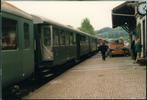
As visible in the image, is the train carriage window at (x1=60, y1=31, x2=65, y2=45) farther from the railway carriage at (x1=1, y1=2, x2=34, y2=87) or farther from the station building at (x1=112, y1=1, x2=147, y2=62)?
the railway carriage at (x1=1, y1=2, x2=34, y2=87)

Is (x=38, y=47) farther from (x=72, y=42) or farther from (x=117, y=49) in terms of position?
(x=117, y=49)

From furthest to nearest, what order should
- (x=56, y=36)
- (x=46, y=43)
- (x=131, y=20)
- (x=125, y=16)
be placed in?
1. (x=131, y=20)
2. (x=125, y=16)
3. (x=56, y=36)
4. (x=46, y=43)

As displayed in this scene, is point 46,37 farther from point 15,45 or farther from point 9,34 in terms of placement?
point 9,34

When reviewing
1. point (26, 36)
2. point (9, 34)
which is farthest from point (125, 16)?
point (9, 34)

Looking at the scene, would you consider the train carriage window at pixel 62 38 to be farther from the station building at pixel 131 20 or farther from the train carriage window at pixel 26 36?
the train carriage window at pixel 26 36

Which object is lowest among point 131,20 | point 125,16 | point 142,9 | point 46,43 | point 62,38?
point 46,43

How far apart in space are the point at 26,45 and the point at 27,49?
199 millimetres

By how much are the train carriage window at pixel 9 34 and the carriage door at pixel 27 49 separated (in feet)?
3.46

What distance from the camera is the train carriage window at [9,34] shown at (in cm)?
1316

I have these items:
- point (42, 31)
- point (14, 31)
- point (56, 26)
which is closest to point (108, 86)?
point (14, 31)

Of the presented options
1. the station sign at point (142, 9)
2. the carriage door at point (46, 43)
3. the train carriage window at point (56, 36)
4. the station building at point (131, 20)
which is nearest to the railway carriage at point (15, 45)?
the station sign at point (142, 9)

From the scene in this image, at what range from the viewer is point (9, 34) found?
13.7m

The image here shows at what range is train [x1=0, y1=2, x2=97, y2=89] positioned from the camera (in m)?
13.3

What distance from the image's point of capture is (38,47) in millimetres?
20281
